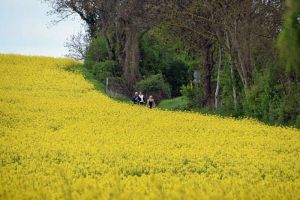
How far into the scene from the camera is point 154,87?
1818 inches

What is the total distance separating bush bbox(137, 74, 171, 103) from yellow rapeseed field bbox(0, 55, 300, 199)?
34.2 feet

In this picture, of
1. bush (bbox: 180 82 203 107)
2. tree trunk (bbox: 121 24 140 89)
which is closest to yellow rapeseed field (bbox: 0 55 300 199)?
bush (bbox: 180 82 203 107)

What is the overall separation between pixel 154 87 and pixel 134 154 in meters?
28.9

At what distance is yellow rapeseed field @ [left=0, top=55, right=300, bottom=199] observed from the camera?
11.1m

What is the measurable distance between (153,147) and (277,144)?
4.27m

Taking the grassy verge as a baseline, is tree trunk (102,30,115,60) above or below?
above

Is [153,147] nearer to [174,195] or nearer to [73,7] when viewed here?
[174,195]

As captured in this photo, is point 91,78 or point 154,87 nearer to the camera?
point 154,87

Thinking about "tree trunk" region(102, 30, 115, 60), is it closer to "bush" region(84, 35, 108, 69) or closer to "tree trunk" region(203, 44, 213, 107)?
"bush" region(84, 35, 108, 69)

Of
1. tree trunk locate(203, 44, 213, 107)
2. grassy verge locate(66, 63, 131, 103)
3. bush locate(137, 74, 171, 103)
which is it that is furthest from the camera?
bush locate(137, 74, 171, 103)

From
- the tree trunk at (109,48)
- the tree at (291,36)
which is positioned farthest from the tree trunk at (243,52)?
the tree at (291,36)

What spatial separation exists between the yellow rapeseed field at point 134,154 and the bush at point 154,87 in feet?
34.2

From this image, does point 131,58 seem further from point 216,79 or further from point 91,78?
point 216,79

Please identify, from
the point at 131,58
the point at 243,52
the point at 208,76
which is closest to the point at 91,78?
the point at 131,58
